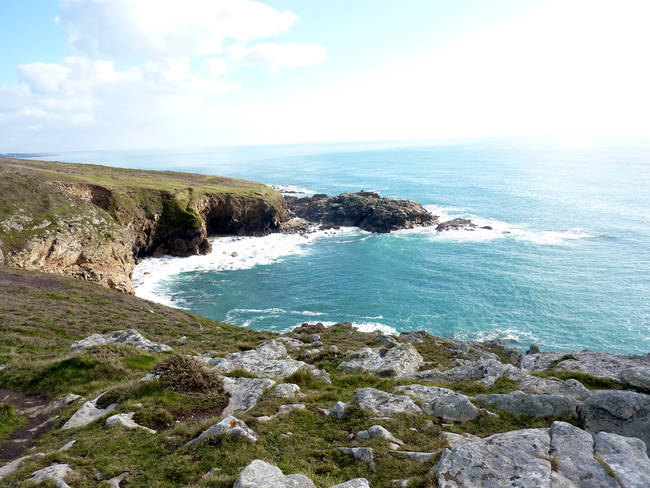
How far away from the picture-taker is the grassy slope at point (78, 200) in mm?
49031

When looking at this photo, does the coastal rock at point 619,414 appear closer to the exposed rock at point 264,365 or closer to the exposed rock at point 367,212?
the exposed rock at point 264,365

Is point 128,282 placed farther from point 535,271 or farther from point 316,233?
point 535,271

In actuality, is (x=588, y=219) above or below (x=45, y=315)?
below

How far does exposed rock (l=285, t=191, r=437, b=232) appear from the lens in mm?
97750

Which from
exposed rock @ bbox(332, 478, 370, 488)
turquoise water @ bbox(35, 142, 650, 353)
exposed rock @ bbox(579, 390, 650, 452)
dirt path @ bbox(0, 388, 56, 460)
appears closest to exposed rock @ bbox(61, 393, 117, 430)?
dirt path @ bbox(0, 388, 56, 460)

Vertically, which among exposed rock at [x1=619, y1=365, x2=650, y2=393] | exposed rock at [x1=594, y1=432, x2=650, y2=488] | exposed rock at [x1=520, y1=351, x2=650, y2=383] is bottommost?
exposed rock at [x1=520, y1=351, x2=650, y2=383]

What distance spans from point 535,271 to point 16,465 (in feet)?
240

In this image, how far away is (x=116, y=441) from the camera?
11430mm

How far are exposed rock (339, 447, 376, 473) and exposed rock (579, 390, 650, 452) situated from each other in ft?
28.0

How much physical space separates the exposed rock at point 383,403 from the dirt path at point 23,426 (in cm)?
1266

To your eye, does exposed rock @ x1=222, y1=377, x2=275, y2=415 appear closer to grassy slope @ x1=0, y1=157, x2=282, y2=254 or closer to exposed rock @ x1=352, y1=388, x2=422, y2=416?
exposed rock @ x1=352, y1=388, x2=422, y2=416

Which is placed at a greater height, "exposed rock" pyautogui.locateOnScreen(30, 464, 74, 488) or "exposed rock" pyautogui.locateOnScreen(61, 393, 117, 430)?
"exposed rock" pyautogui.locateOnScreen(30, 464, 74, 488)

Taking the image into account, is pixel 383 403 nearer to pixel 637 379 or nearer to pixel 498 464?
pixel 498 464

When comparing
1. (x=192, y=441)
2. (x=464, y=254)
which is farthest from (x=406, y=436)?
(x=464, y=254)
